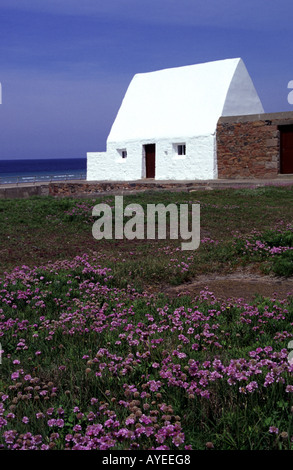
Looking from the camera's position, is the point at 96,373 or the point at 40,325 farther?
the point at 40,325

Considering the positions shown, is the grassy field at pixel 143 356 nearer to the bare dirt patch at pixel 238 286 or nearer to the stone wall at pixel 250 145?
the bare dirt patch at pixel 238 286

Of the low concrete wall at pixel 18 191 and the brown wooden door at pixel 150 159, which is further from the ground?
the brown wooden door at pixel 150 159

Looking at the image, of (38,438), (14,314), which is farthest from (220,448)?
(14,314)

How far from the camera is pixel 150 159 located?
102ft

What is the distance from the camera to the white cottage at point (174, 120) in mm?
28188

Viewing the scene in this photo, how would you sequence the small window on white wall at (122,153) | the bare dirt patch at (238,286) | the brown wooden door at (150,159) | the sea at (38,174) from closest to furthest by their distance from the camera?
the bare dirt patch at (238,286) → the brown wooden door at (150,159) → the small window on white wall at (122,153) → the sea at (38,174)

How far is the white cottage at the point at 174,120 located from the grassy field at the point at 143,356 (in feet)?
65.9

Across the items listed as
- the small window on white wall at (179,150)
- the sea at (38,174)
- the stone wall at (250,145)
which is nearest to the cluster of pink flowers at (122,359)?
the stone wall at (250,145)

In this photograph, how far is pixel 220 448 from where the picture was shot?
275cm

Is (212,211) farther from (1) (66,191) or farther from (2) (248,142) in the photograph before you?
(1) (66,191)

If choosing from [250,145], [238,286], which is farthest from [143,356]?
[250,145]

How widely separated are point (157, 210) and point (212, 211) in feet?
5.29

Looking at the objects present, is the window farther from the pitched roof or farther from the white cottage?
the pitched roof

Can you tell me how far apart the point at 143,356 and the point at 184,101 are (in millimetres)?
27941
